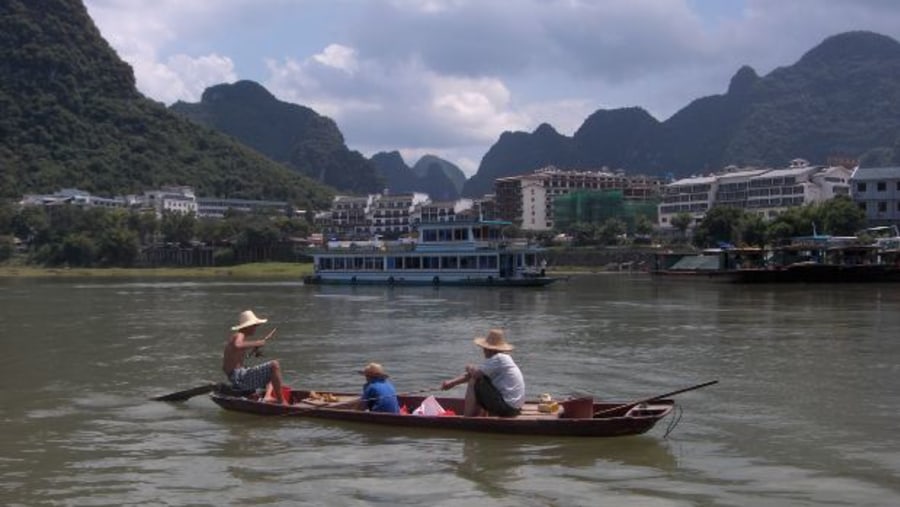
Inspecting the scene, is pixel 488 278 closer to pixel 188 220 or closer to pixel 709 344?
pixel 709 344

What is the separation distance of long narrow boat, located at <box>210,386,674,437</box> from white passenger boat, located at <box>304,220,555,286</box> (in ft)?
150

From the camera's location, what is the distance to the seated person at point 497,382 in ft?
39.6

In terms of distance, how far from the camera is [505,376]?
12.1 metres

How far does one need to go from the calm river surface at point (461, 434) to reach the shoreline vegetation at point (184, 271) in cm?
7070

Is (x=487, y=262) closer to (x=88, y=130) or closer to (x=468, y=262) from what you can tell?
(x=468, y=262)

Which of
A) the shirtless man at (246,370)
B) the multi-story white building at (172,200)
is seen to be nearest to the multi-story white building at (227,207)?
the multi-story white building at (172,200)

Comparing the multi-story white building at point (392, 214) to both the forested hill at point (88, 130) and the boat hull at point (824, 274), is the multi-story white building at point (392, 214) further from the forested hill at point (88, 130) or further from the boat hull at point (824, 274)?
the boat hull at point (824, 274)

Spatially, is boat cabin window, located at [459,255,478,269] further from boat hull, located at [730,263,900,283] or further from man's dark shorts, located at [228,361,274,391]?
man's dark shorts, located at [228,361,274,391]

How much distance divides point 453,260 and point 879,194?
159 feet

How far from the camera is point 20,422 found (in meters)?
14.2

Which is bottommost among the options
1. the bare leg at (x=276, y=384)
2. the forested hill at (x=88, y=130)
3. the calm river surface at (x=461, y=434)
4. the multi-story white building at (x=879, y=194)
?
the calm river surface at (x=461, y=434)

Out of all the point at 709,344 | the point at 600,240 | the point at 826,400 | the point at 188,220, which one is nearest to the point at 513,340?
the point at 709,344

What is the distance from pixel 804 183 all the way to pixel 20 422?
127 metres

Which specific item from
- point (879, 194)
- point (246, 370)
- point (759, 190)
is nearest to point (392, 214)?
point (759, 190)
